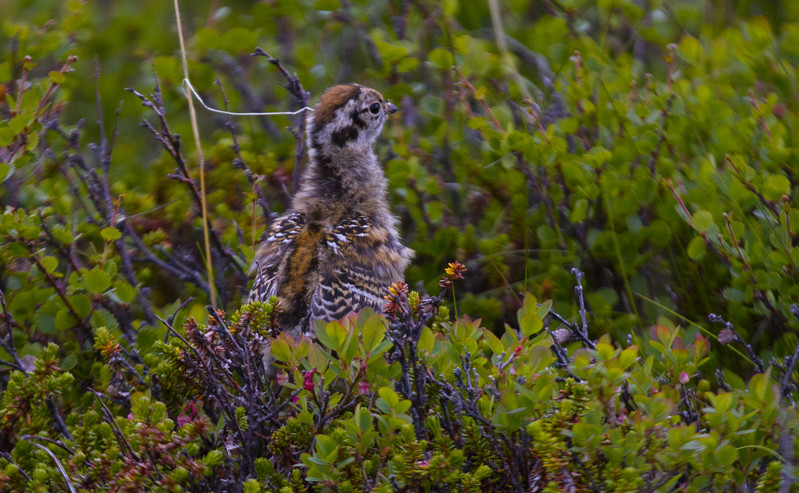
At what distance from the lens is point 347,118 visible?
4605mm

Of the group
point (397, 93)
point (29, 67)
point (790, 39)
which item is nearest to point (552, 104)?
point (397, 93)

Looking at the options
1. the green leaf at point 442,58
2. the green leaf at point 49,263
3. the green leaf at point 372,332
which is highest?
the green leaf at point 442,58

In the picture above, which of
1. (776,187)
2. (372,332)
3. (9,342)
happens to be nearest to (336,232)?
(372,332)

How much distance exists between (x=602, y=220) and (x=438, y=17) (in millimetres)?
2463

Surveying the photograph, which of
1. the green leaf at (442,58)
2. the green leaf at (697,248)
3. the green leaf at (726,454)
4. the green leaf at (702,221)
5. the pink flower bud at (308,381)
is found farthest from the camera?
the green leaf at (442,58)

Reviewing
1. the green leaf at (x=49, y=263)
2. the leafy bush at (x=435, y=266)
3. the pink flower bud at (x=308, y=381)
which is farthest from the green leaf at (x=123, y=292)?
the pink flower bud at (x=308, y=381)

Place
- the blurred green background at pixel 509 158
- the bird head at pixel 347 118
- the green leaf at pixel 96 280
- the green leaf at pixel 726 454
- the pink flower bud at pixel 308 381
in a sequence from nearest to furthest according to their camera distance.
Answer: the green leaf at pixel 726 454 → the pink flower bud at pixel 308 381 → the green leaf at pixel 96 280 → the blurred green background at pixel 509 158 → the bird head at pixel 347 118

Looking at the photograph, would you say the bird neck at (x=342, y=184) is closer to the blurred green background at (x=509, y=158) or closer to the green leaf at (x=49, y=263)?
the blurred green background at (x=509, y=158)

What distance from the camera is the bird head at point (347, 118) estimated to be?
179 inches

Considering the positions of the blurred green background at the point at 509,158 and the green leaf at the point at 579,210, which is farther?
the green leaf at the point at 579,210

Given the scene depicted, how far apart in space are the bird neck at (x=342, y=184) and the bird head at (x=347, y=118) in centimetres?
5

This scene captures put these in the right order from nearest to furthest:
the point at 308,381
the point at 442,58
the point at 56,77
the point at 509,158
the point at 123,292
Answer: the point at 308,381, the point at 123,292, the point at 56,77, the point at 509,158, the point at 442,58

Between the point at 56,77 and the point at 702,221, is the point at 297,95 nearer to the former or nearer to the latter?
the point at 56,77

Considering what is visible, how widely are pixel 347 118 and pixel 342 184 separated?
41cm
